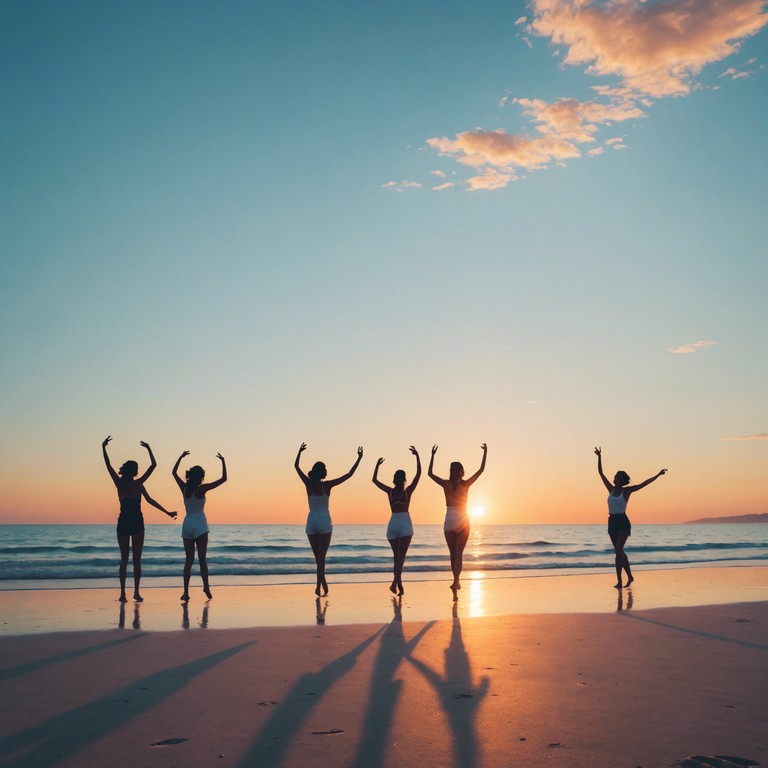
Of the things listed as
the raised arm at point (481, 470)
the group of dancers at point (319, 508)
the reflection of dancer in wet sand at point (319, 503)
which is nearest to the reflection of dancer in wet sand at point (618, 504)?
the group of dancers at point (319, 508)

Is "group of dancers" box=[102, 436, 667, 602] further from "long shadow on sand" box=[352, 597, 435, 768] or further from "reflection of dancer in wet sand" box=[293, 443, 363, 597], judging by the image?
"long shadow on sand" box=[352, 597, 435, 768]

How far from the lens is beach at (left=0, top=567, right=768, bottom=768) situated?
4.30 metres

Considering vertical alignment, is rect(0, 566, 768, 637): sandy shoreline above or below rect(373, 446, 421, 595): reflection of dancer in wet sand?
below

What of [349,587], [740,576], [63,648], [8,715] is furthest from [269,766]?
[740,576]

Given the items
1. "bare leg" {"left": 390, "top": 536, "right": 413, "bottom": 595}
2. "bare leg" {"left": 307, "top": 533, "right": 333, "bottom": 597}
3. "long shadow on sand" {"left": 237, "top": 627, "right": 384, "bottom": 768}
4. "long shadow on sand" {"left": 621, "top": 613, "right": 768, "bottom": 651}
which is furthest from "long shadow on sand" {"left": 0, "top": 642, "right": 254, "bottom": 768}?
"bare leg" {"left": 390, "top": 536, "right": 413, "bottom": 595}

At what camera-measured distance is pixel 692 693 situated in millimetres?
5695

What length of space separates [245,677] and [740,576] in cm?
1771

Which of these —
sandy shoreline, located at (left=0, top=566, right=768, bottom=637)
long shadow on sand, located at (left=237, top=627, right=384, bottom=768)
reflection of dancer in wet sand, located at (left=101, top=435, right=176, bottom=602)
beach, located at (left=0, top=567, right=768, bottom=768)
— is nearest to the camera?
long shadow on sand, located at (left=237, top=627, right=384, bottom=768)

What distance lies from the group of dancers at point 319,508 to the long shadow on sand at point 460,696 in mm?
5352

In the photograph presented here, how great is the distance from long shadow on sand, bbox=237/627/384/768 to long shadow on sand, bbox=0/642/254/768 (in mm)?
991

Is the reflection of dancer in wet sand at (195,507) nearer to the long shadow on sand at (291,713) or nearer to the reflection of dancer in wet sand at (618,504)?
the long shadow on sand at (291,713)

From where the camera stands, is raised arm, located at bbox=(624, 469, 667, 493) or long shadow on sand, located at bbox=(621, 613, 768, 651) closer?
long shadow on sand, located at bbox=(621, 613, 768, 651)

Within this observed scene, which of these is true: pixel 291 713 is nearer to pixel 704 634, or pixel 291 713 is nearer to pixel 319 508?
pixel 704 634

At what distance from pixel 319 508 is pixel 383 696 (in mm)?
7762
